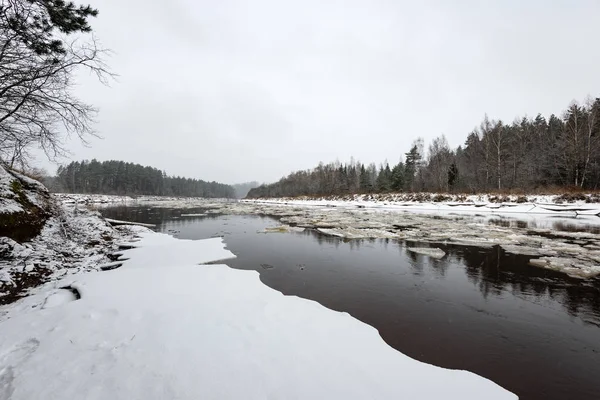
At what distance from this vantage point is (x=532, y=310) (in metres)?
4.80

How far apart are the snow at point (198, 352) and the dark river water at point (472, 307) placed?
2.12ft

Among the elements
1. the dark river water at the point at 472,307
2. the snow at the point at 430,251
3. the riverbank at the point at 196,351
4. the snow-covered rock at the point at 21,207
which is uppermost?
the snow-covered rock at the point at 21,207

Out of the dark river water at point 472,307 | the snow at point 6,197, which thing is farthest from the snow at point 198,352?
the snow at point 6,197

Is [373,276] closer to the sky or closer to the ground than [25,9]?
closer to the ground

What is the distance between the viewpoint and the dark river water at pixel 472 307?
127 inches

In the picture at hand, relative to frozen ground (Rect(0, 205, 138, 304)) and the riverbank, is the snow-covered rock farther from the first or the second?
the riverbank

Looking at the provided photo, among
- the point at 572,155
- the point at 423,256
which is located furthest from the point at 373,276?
the point at 572,155

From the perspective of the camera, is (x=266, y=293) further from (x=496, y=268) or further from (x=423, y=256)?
(x=496, y=268)

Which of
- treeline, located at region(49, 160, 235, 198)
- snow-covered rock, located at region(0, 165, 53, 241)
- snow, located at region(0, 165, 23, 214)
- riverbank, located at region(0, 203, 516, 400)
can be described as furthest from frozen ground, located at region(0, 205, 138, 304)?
treeline, located at region(49, 160, 235, 198)

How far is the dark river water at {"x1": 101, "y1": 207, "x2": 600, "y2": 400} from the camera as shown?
322 centimetres

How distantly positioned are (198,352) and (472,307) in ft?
17.0

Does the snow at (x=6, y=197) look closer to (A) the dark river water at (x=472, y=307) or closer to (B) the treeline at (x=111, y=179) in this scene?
(A) the dark river water at (x=472, y=307)

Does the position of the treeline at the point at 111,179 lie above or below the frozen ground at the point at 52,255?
above

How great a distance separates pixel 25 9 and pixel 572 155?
42978 millimetres
